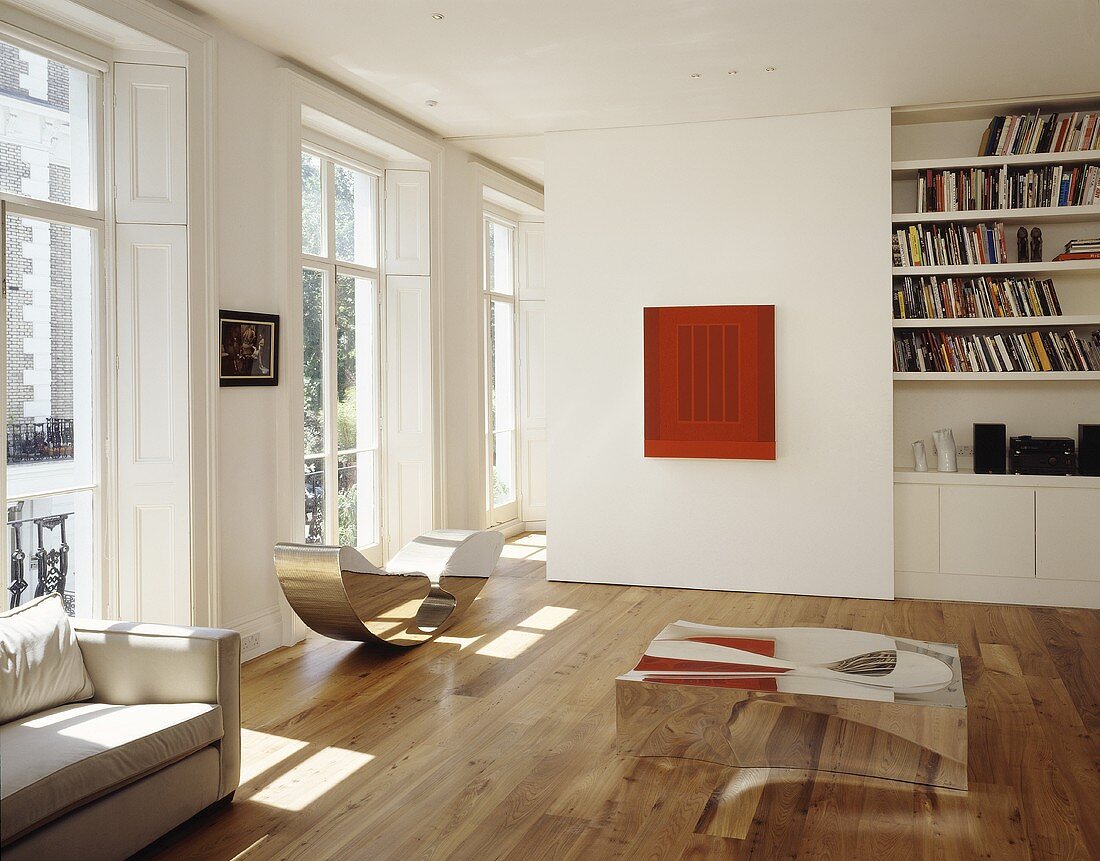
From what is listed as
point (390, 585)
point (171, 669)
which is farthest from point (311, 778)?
point (390, 585)

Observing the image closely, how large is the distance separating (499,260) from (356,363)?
2.62 metres

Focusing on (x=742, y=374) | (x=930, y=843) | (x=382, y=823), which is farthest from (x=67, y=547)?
(x=742, y=374)

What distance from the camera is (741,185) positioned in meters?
6.25

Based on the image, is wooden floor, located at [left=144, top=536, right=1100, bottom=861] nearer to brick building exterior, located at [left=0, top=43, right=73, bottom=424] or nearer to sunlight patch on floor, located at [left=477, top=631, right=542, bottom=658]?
sunlight patch on floor, located at [left=477, top=631, right=542, bottom=658]

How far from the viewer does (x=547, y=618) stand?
567 centimetres

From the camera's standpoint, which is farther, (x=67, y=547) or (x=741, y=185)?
(x=741, y=185)

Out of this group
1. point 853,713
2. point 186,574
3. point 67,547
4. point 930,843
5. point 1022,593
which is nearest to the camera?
point 930,843

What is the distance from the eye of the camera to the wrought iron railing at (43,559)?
3.91 metres

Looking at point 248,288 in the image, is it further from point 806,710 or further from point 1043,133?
point 1043,133

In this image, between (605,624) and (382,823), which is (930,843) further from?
(605,624)

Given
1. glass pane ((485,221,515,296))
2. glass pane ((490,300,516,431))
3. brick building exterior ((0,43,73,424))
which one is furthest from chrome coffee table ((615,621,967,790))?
glass pane ((485,221,515,296))

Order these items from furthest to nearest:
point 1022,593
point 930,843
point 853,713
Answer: point 1022,593
point 853,713
point 930,843

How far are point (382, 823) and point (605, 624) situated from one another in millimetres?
2652

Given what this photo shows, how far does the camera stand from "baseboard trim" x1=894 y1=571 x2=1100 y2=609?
580 centimetres
